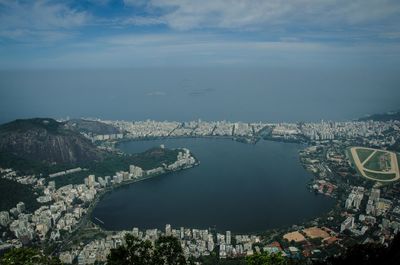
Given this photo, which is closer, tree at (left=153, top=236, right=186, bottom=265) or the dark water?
tree at (left=153, top=236, right=186, bottom=265)

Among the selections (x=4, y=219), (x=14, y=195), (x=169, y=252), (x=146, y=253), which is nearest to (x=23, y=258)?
(x=146, y=253)

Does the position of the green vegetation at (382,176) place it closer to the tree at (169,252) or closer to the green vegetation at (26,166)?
the tree at (169,252)

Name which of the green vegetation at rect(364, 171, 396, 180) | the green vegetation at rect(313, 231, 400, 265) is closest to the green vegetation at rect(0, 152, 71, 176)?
the green vegetation at rect(364, 171, 396, 180)

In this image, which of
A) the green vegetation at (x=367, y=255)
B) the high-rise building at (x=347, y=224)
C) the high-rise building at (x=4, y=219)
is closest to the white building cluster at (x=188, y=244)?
the high-rise building at (x=347, y=224)

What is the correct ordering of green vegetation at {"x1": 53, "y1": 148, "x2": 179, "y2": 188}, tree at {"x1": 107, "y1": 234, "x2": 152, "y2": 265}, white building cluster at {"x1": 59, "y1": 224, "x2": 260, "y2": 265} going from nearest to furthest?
tree at {"x1": 107, "y1": 234, "x2": 152, "y2": 265} → white building cluster at {"x1": 59, "y1": 224, "x2": 260, "y2": 265} → green vegetation at {"x1": 53, "y1": 148, "x2": 179, "y2": 188}

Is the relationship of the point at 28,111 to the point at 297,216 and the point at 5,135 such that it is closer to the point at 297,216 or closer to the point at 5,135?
the point at 5,135

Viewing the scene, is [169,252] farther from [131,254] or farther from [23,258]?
[23,258]

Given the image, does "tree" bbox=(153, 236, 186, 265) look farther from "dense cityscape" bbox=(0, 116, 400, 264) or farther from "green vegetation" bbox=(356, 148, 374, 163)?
"green vegetation" bbox=(356, 148, 374, 163)

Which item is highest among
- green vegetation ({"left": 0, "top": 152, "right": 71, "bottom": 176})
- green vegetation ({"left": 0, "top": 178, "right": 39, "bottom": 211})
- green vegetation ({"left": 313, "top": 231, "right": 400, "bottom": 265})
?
green vegetation ({"left": 313, "top": 231, "right": 400, "bottom": 265})
